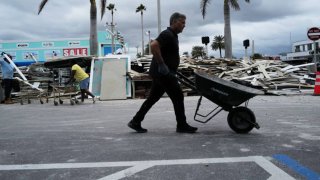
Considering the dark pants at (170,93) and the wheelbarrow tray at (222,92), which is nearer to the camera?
the wheelbarrow tray at (222,92)

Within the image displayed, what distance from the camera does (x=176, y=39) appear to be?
6422mm

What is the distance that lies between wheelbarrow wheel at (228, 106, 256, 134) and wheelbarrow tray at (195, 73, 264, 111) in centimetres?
14

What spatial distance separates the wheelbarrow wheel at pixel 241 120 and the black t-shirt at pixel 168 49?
121cm

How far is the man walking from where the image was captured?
20.2ft

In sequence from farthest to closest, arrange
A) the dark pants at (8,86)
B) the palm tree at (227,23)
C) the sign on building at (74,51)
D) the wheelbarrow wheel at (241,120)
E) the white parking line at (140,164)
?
the sign on building at (74,51) < the palm tree at (227,23) < the dark pants at (8,86) < the wheelbarrow wheel at (241,120) < the white parking line at (140,164)

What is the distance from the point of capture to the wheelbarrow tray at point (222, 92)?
6051 mm

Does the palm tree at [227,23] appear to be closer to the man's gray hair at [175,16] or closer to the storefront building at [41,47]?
the storefront building at [41,47]

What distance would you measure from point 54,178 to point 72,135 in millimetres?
2489

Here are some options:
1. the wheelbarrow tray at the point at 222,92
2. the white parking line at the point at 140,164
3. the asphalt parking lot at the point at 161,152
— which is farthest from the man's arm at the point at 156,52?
the white parking line at the point at 140,164

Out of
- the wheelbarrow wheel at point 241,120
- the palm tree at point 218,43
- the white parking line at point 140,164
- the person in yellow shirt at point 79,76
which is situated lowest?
the white parking line at point 140,164

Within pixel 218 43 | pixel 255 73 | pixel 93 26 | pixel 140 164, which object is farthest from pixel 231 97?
pixel 218 43

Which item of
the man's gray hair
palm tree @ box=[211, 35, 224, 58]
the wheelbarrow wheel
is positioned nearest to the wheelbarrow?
the wheelbarrow wheel

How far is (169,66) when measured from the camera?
21.0 ft

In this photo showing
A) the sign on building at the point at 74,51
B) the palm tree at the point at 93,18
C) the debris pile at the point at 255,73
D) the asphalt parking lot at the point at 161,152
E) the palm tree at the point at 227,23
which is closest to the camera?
the asphalt parking lot at the point at 161,152
